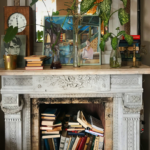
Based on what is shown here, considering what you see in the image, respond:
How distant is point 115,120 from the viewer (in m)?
1.94

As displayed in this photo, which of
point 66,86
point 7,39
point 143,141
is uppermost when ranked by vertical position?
point 7,39

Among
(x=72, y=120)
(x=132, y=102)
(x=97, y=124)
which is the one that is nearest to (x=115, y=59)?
(x=132, y=102)

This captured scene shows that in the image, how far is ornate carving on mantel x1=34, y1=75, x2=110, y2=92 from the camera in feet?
6.05

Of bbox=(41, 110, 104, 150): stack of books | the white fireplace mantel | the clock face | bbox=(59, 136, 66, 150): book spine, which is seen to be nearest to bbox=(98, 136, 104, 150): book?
bbox=(41, 110, 104, 150): stack of books

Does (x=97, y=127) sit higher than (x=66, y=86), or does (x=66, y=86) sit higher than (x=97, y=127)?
(x=66, y=86)

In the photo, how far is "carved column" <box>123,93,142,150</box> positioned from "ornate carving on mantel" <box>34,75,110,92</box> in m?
0.26

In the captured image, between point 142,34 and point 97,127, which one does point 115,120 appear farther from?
point 142,34

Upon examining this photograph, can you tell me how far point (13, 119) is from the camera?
1.91 meters

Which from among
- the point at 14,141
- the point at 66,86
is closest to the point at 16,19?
the point at 66,86

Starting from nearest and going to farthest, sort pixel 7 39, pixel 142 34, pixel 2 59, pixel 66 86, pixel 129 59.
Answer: pixel 7 39
pixel 66 86
pixel 2 59
pixel 129 59
pixel 142 34

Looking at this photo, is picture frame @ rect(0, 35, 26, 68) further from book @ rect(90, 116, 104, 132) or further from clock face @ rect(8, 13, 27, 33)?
book @ rect(90, 116, 104, 132)

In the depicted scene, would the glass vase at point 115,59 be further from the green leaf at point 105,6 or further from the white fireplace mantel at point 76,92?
the green leaf at point 105,6

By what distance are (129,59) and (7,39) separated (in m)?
1.22

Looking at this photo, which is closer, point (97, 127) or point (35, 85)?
point (35, 85)
